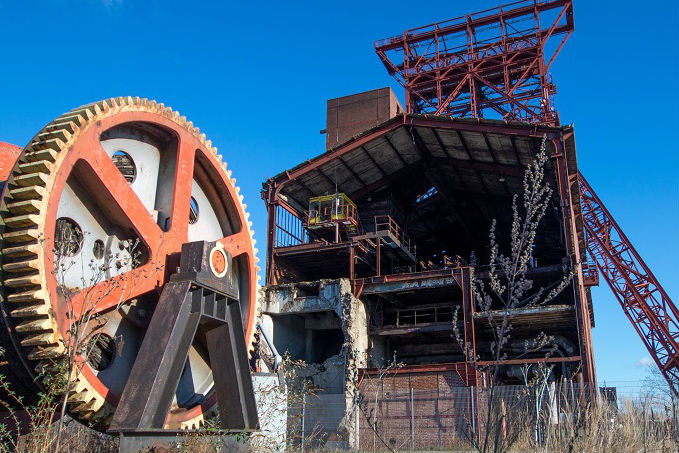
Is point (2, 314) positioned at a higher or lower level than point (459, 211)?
lower

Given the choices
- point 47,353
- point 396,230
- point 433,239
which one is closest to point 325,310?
point 396,230

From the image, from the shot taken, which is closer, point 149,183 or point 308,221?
point 149,183

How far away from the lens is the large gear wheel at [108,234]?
6.05 m

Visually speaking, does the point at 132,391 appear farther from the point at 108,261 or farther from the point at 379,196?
the point at 379,196

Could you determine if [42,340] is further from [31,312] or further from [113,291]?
[113,291]

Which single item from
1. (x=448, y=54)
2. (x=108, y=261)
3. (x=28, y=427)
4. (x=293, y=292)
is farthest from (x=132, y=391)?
(x=448, y=54)

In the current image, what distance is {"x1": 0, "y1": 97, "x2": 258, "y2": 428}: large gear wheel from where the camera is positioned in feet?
19.8

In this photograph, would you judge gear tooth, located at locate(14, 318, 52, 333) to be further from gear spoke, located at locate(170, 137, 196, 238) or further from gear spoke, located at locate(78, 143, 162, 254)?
gear spoke, located at locate(170, 137, 196, 238)

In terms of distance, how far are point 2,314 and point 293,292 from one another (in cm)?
1774

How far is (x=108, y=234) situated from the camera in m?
7.38

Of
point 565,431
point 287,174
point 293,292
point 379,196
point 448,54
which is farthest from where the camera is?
point 448,54

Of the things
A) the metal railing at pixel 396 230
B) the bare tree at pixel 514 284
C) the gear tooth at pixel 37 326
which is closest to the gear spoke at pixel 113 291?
the gear tooth at pixel 37 326

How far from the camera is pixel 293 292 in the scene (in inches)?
931

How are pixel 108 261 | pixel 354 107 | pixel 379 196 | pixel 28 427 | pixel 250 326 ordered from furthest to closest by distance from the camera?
pixel 354 107
pixel 379 196
pixel 250 326
pixel 28 427
pixel 108 261
